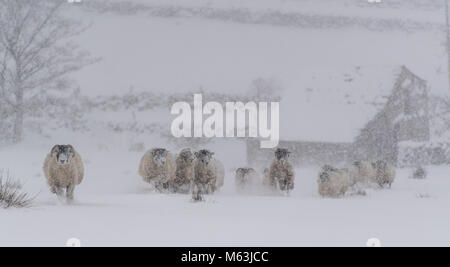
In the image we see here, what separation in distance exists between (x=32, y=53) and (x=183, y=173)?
1619 millimetres

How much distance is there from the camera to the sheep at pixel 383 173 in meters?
3.85

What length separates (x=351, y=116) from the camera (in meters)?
4.07

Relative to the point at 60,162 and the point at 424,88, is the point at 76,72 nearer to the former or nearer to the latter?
the point at 60,162

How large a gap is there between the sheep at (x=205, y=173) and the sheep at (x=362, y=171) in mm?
1175

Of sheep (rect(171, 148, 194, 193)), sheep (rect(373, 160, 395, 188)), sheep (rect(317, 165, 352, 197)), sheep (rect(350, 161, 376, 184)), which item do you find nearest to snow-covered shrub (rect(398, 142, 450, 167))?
sheep (rect(373, 160, 395, 188))

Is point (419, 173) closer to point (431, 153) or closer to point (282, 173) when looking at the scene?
point (431, 153)

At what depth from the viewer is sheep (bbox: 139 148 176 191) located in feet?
12.7

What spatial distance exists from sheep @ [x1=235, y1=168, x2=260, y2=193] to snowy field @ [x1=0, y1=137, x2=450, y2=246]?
0.12 meters

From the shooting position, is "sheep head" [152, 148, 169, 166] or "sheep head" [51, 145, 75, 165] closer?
"sheep head" [51, 145, 75, 165]

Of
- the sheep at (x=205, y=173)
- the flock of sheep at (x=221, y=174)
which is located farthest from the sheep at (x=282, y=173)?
the sheep at (x=205, y=173)

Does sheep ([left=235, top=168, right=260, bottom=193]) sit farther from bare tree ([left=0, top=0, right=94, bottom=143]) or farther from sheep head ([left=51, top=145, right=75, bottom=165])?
bare tree ([left=0, top=0, right=94, bottom=143])

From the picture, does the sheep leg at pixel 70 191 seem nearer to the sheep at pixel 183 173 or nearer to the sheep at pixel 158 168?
the sheep at pixel 158 168

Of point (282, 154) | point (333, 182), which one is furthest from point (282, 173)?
point (333, 182)
